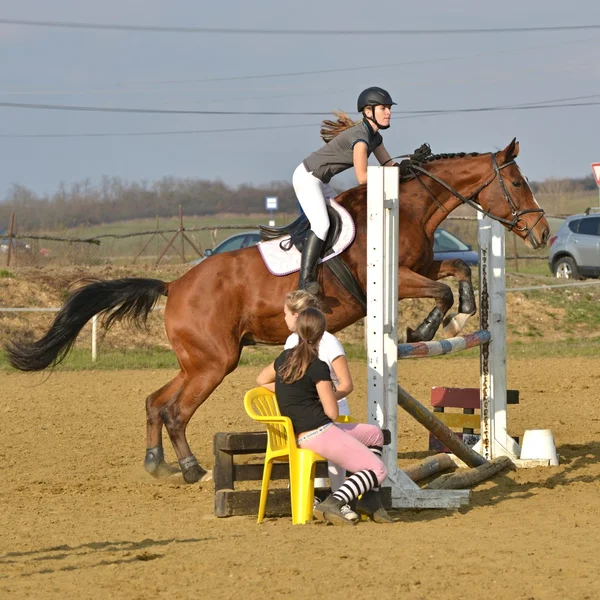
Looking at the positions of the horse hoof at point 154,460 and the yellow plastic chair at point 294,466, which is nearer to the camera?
the yellow plastic chair at point 294,466

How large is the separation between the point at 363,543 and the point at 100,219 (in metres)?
39.1

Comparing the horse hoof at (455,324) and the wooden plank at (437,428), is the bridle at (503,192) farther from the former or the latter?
the wooden plank at (437,428)

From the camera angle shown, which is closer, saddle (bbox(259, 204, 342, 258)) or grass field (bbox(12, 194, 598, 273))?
saddle (bbox(259, 204, 342, 258))

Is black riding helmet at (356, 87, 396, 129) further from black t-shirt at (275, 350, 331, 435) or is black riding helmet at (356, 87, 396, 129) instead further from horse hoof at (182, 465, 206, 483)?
horse hoof at (182, 465, 206, 483)

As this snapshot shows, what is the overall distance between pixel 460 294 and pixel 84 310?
2.88 meters

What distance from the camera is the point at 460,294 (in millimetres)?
6863

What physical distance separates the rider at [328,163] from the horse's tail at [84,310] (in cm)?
154

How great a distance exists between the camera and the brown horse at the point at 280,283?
22.4 feet

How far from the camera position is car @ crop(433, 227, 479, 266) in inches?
746

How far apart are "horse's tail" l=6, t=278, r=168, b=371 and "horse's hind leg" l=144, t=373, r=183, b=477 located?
680mm

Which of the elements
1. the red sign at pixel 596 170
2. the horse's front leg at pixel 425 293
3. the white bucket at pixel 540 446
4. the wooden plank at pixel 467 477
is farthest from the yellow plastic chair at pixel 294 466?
the red sign at pixel 596 170

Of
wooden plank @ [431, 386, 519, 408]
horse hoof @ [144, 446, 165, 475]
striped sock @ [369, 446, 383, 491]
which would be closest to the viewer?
striped sock @ [369, 446, 383, 491]

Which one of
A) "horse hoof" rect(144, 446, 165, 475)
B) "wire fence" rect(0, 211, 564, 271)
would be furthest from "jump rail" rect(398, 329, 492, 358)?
"wire fence" rect(0, 211, 564, 271)

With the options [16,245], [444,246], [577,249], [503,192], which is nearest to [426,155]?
[503,192]
